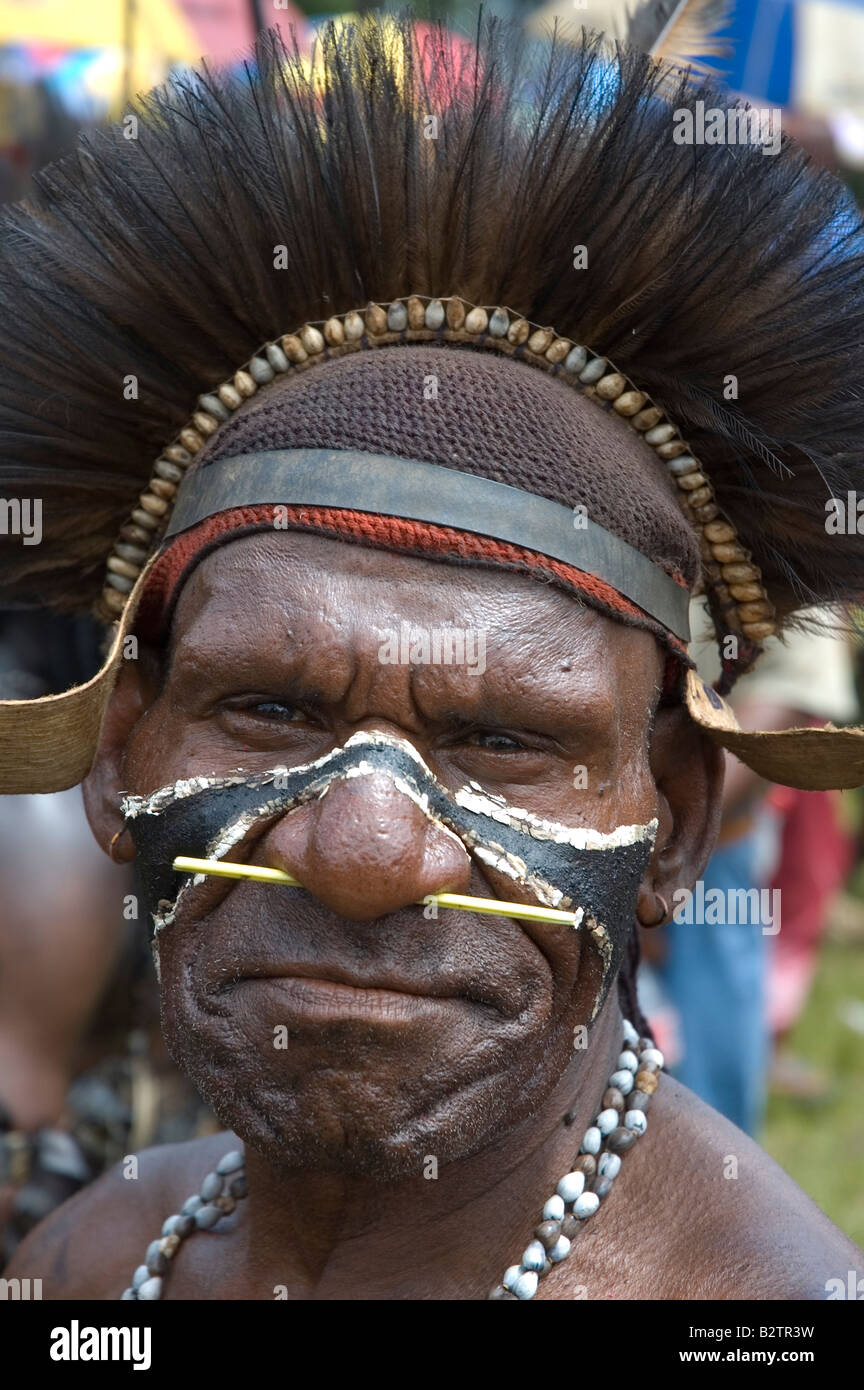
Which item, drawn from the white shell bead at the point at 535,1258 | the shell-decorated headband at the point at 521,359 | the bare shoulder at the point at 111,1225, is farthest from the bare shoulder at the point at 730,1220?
the bare shoulder at the point at 111,1225

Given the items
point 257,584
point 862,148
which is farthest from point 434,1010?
point 862,148

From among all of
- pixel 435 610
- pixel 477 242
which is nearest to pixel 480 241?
pixel 477 242

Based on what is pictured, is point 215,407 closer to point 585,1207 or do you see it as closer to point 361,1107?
point 361,1107

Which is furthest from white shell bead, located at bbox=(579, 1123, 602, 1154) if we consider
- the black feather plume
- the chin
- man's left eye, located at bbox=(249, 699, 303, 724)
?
the black feather plume

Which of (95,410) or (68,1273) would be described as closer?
(95,410)

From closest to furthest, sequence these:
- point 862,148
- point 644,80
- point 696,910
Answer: point 644,80
point 696,910
point 862,148

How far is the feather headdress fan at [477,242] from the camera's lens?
2365 mm

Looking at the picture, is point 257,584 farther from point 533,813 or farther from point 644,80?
point 644,80

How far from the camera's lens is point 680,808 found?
252cm

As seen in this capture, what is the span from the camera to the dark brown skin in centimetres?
206

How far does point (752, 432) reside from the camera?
95.8 inches

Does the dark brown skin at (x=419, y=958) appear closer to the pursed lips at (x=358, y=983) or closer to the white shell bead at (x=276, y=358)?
the pursed lips at (x=358, y=983)

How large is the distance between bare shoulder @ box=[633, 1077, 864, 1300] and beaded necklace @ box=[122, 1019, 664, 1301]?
0.05m

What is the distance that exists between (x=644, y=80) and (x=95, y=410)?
40.7 inches
